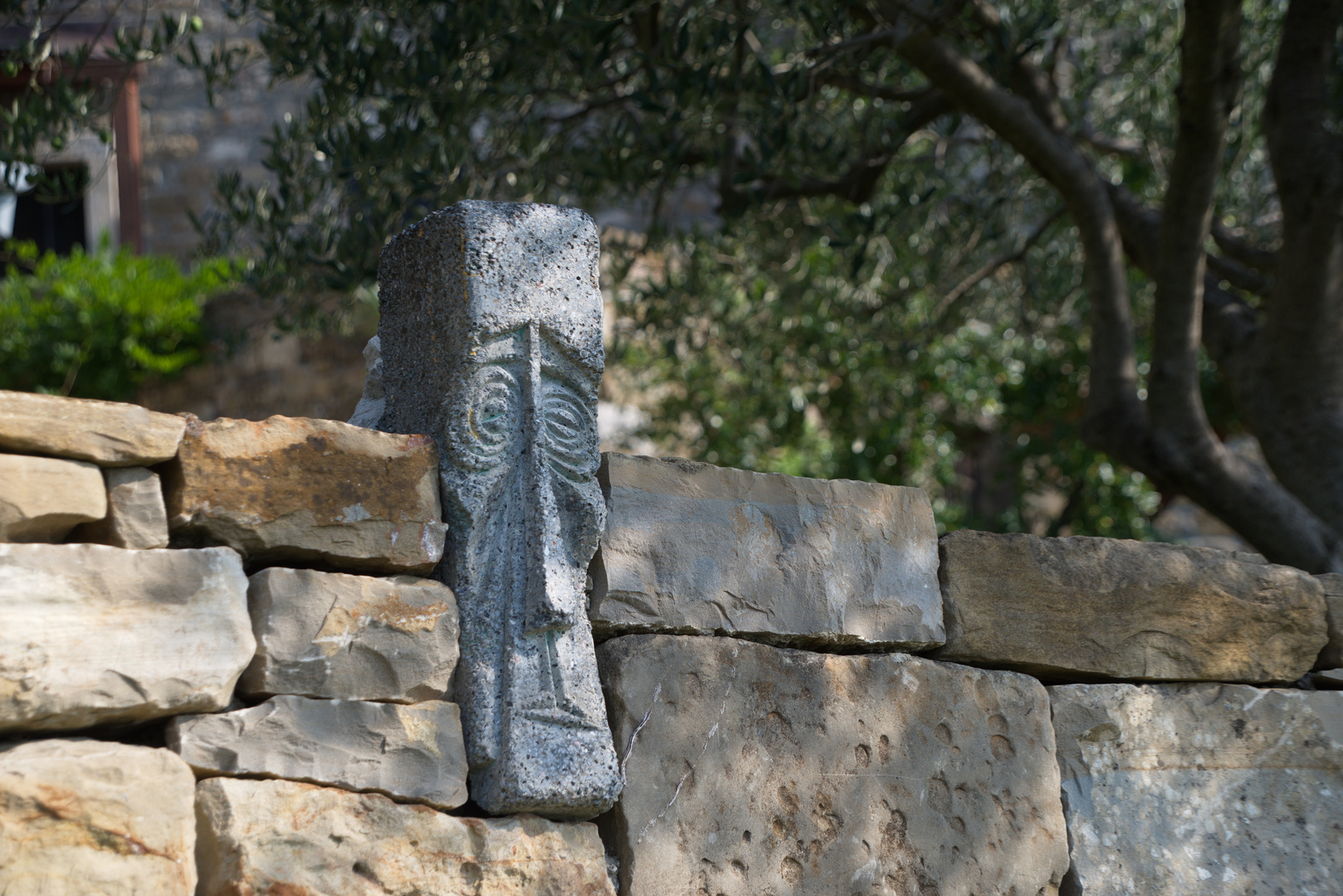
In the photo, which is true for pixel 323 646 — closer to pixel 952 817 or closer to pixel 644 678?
pixel 644 678

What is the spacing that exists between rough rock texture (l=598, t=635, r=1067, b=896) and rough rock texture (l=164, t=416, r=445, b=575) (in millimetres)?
482

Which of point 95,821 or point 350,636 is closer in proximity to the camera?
point 95,821

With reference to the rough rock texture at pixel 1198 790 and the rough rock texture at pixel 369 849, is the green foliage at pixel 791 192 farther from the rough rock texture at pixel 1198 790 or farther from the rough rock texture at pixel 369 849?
the rough rock texture at pixel 369 849

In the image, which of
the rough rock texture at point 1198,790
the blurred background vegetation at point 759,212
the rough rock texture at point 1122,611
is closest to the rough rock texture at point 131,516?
the rough rock texture at point 1122,611

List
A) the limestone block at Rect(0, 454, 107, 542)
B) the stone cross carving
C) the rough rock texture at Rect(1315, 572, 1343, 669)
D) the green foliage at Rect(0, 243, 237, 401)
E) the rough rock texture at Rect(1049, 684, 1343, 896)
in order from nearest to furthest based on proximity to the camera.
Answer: the limestone block at Rect(0, 454, 107, 542), the stone cross carving, the rough rock texture at Rect(1049, 684, 1343, 896), the rough rock texture at Rect(1315, 572, 1343, 669), the green foliage at Rect(0, 243, 237, 401)

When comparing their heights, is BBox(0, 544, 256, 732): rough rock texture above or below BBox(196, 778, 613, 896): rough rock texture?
above

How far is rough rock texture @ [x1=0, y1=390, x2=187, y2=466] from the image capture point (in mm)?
1801

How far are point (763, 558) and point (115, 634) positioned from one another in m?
1.24

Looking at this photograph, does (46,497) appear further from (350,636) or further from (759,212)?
(759,212)

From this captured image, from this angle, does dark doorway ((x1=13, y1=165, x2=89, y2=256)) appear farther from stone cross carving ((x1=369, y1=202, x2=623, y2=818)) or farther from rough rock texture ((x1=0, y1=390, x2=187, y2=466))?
rough rock texture ((x1=0, y1=390, x2=187, y2=466))

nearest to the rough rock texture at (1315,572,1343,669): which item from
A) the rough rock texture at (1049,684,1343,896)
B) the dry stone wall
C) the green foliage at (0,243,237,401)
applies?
the dry stone wall

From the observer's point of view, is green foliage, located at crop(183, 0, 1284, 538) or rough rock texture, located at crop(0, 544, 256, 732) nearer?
rough rock texture, located at crop(0, 544, 256, 732)

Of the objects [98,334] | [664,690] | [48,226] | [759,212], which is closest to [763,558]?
[664,690]

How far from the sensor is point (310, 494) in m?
2.03
